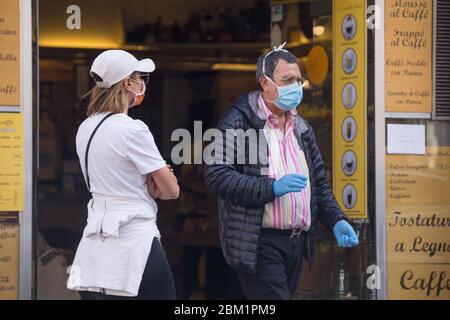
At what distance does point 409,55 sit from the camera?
6.81 metres

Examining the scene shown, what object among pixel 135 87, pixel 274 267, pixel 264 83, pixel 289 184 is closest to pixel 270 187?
pixel 289 184

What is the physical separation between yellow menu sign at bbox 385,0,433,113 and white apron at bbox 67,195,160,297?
2446mm

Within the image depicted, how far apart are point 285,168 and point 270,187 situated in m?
0.27

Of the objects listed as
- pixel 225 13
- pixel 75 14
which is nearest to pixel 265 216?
pixel 75 14

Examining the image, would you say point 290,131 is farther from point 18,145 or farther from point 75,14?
point 75,14

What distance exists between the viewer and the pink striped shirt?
566cm

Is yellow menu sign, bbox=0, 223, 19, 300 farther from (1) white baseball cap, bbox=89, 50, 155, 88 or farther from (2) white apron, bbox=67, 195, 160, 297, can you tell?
(1) white baseball cap, bbox=89, 50, 155, 88

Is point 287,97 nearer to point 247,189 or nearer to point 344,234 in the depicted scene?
point 247,189

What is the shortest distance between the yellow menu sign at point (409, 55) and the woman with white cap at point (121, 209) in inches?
90.2

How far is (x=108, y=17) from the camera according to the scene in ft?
30.0

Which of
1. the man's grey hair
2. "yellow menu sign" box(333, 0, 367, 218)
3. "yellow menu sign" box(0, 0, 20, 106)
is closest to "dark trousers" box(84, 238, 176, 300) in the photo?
the man's grey hair

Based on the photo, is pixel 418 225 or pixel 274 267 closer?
pixel 274 267
